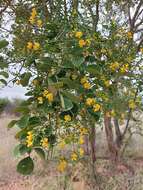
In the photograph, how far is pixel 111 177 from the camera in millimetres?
5441

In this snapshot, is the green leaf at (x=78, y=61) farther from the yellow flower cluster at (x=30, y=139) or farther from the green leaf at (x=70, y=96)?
the yellow flower cluster at (x=30, y=139)

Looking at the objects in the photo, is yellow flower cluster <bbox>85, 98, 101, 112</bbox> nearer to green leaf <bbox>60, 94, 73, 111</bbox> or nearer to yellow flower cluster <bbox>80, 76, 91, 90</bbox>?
yellow flower cluster <bbox>80, 76, 91, 90</bbox>

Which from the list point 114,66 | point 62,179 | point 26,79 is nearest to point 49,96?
point 26,79

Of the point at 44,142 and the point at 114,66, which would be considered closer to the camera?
the point at 44,142

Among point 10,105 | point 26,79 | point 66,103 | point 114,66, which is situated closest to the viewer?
point 66,103

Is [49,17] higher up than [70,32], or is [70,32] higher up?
[49,17]

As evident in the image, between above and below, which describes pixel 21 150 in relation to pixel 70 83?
below

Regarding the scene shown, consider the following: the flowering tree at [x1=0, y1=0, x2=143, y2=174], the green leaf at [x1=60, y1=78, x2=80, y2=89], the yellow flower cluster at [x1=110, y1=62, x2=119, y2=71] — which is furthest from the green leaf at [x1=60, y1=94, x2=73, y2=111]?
the yellow flower cluster at [x1=110, y1=62, x2=119, y2=71]

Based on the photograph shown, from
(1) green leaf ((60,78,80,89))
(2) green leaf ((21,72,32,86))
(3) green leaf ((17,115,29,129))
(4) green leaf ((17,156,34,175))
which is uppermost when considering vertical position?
(2) green leaf ((21,72,32,86))

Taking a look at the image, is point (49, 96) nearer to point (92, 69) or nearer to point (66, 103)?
point (66, 103)

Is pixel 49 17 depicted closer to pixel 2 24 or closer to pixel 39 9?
pixel 39 9

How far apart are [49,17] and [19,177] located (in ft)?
11.7

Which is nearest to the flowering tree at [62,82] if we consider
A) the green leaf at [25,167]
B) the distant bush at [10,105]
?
the green leaf at [25,167]

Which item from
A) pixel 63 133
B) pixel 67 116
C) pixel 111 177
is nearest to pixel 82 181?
pixel 111 177
